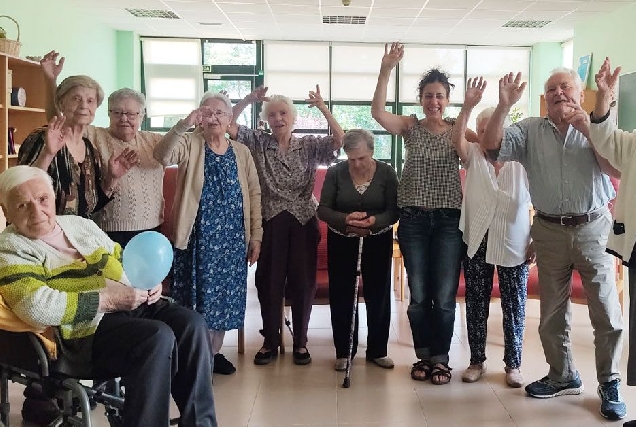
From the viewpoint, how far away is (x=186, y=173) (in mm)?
3086

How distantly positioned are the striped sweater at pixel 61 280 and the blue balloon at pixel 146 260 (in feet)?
0.44

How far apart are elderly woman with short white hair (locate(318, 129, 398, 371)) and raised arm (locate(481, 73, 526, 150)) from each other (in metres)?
0.62

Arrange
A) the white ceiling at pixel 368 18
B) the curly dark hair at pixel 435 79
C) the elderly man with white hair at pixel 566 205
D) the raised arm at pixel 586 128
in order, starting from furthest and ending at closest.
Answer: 1. the white ceiling at pixel 368 18
2. the curly dark hair at pixel 435 79
3. the elderly man with white hair at pixel 566 205
4. the raised arm at pixel 586 128

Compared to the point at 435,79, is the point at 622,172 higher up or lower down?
lower down

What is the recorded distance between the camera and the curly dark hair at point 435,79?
10.2ft

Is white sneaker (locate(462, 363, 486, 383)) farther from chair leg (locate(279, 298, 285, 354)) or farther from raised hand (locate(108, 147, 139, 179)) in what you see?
raised hand (locate(108, 147, 139, 179))

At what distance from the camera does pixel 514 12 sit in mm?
8680

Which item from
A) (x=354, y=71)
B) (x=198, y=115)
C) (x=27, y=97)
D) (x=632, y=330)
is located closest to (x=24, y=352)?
(x=198, y=115)

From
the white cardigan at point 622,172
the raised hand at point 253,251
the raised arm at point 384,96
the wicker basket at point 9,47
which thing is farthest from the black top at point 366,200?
the wicker basket at point 9,47

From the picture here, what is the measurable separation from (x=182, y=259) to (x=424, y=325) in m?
1.29

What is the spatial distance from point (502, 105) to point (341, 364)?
63.8 inches

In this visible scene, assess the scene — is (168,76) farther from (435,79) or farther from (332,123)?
(435,79)

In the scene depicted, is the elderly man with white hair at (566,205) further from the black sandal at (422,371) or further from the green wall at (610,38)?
the green wall at (610,38)

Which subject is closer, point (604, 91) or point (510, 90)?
point (604, 91)
